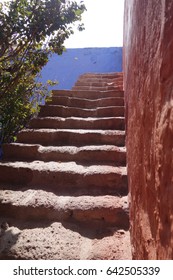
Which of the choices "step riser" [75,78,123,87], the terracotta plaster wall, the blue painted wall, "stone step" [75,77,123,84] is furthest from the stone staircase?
the blue painted wall

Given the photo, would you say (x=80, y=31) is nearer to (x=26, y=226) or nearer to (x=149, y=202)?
(x=26, y=226)

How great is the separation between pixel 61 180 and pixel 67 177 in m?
0.06

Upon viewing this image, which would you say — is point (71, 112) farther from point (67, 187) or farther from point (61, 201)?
point (61, 201)

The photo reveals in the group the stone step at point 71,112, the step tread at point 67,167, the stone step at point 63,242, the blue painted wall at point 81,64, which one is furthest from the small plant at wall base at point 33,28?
the blue painted wall at point 81,64

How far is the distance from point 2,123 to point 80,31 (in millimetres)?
3106

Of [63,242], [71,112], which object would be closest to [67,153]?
[71,112]

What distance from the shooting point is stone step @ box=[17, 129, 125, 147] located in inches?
101

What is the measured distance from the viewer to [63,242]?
1.51 m

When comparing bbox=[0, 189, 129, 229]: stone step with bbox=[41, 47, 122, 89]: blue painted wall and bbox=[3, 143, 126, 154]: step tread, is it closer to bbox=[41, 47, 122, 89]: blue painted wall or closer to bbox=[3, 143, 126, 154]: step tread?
bbox=[3, 143, 126, 154]: step tread

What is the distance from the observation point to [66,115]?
313cm

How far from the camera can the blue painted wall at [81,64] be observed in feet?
28.9

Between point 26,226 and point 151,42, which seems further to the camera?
point 26,226

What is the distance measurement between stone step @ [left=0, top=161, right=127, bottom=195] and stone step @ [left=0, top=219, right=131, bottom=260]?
1.23 ft

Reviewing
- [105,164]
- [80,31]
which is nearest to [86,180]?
[105,164]
